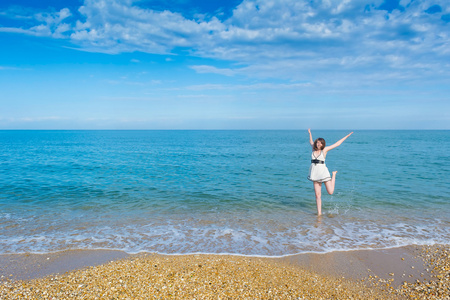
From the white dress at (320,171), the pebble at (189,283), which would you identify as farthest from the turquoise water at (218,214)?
the white dress at (320,171)

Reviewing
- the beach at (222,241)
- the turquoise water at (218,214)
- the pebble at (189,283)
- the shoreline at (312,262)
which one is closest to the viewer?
the pebble at (189,283)

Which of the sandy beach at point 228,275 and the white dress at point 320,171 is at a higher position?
the white dress at point 320,171

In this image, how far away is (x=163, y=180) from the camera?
1803 centimetres

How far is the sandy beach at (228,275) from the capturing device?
5273 mm

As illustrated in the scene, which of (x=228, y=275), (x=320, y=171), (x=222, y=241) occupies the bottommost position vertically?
(x=222, y=241)

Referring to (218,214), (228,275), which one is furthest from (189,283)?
(218,214)

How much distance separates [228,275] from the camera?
6.00m

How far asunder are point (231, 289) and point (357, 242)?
15.7 ft

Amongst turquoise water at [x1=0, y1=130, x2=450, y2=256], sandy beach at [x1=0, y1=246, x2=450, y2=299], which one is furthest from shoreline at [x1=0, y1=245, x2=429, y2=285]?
turquoise water at [x1=0, y1=130, x2=450, y2=256]

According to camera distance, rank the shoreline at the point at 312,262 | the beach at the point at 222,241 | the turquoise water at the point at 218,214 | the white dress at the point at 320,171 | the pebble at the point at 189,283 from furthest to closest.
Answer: the white dress at the point at 320,171 < the turquoise water at the point at 218,214 < the shoreline at the point at 312,262 < the beach at the point at 222,241 < the pebble at the point at 189,283

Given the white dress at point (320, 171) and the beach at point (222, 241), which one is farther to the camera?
the white dress at point (320, 171)

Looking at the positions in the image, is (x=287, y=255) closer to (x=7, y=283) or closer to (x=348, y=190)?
(x=7, y=283)

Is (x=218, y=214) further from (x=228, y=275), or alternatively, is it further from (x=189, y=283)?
(x=189, y=283)

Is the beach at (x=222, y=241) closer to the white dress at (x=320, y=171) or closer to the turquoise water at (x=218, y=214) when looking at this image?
the turquoise water at (x=218, y=214)
